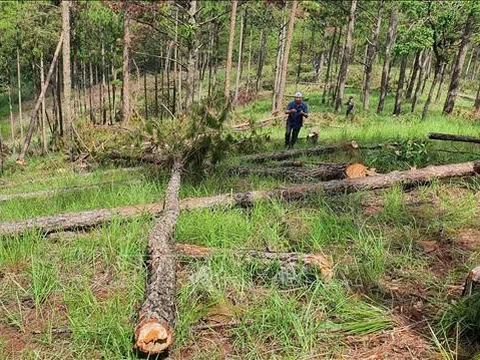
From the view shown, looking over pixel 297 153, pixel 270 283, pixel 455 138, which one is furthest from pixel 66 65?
pixel 270 283

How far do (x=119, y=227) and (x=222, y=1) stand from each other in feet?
95.7

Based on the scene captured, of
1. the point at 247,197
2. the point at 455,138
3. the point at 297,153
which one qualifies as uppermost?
the point at 455,138

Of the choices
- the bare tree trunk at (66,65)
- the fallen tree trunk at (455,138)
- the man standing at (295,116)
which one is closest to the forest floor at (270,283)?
the fallen tree trunk at (455,138)

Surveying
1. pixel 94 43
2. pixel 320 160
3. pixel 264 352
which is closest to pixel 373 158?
pixel 320 160

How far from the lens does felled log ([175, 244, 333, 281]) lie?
10.9 feet

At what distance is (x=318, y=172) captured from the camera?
6566 millimetres

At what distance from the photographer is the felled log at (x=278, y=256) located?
3309mm

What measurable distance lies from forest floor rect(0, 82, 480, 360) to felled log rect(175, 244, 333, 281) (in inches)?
2.8

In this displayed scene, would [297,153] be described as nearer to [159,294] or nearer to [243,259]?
Answer: [243,259]

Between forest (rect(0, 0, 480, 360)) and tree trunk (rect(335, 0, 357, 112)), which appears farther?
tree trunk (rect(335, 0, 357, 112))

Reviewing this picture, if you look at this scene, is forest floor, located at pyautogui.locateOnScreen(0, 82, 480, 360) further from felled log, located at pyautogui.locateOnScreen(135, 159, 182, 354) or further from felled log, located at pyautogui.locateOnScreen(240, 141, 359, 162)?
felled log, located at pyautogui.locateOnScreen(240, 141, 359, 162)

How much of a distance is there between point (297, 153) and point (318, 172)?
7.01 ft

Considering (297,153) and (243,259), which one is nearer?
(243,259)

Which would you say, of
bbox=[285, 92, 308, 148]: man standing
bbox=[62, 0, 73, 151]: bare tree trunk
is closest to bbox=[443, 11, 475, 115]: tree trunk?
bbox=[285, 92, 308, 148]: man standing
